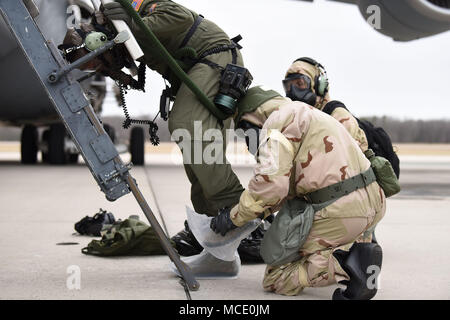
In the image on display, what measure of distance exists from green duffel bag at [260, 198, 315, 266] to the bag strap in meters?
0.04

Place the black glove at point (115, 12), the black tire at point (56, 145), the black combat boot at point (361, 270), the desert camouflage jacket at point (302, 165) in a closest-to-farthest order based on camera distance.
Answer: the black combat boot at point (361, 270) → the desert camouflage jacket at point (302, 165) → the black glove at point (115, 12) → the black tire at point (56, 145)

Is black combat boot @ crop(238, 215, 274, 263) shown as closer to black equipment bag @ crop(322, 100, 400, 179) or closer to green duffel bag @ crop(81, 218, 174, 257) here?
green duffel bag @ crop(81, 218, 174, 257)

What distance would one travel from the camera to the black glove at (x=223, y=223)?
2627 millimetres

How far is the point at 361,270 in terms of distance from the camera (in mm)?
2357

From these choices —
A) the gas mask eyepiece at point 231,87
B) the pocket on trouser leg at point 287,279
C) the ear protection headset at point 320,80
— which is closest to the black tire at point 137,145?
the ear protection headset at point 320,80

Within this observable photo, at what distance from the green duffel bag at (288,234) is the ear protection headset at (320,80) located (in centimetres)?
89

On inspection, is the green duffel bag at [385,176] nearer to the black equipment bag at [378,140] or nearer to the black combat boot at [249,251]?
the black equipment bag at [378,140]

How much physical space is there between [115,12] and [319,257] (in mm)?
Answer: 1265

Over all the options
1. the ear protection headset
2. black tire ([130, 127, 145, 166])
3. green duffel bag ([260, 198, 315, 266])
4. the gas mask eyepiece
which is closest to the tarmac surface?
green duffel bag ([260, 198, 315, 266])

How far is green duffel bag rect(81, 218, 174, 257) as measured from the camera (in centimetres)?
341

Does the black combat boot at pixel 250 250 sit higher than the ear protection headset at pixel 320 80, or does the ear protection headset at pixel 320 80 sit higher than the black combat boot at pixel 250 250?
the ear protection headset at pixel 320 80

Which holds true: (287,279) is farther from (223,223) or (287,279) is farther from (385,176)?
(385,176)

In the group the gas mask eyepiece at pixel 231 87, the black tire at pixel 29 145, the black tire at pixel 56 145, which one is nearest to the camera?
the gas mask eyepiece at pixel 231 87

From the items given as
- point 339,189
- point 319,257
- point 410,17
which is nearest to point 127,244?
point 319,257
